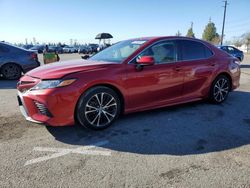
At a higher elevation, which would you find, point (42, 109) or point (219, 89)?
point (42, 109)

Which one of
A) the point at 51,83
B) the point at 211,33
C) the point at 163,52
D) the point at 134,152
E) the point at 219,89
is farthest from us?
the point at 211,33

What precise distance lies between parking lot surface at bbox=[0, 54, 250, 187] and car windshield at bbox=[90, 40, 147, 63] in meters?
1.15

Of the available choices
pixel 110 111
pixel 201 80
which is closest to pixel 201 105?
pixel 201 80

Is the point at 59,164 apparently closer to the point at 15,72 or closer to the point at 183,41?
the point at 183,41

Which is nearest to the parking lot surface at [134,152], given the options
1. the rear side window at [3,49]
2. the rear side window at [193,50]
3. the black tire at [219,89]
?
the black tire at [219,89]

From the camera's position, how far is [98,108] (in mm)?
3877

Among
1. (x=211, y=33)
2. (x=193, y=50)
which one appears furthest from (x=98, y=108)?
(x=211, y=33)

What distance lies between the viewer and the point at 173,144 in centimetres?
342

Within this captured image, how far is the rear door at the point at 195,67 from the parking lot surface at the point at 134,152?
0.56 meters

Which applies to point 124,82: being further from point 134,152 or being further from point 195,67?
point 195,67

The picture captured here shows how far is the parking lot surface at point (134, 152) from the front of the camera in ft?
8.43

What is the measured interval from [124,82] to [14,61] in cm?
634

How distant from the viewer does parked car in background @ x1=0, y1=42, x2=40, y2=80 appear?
8.70m

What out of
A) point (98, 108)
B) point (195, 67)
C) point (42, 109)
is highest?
point (195, 67)
